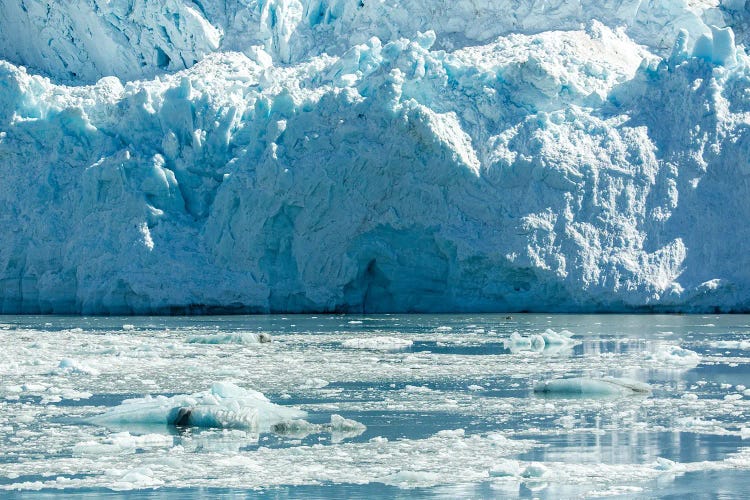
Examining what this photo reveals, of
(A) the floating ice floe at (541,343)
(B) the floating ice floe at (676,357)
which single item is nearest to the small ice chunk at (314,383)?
(B) the floating ice floe at (676,357)

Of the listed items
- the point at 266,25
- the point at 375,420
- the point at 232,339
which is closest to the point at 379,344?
the point at 232,339

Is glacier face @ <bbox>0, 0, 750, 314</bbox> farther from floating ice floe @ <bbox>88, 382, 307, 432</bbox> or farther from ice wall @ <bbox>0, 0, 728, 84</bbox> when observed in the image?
floating ice floe @ <bbox>88, 382, 307, 432</bbox>

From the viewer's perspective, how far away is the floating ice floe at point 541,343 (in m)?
12.8

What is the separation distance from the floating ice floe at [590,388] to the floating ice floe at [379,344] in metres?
4.27

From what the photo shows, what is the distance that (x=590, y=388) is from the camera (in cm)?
827

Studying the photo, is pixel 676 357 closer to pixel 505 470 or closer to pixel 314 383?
pixel 314 383

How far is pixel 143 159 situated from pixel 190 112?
120 centimetres

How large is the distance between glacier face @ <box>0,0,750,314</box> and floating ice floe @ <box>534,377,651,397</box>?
40.1 feet

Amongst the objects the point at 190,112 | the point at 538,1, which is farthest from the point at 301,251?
the point at 538,1

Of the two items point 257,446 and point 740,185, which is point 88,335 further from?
point 740,185

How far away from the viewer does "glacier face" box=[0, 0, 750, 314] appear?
20.9 metres

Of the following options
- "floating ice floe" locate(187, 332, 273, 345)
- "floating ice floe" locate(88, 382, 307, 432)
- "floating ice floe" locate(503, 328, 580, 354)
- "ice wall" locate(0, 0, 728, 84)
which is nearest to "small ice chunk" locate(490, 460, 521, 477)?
"floating ice floe" locate(88, 382, 307, 432)

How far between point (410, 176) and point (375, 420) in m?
14.5

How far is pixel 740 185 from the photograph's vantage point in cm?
2108
